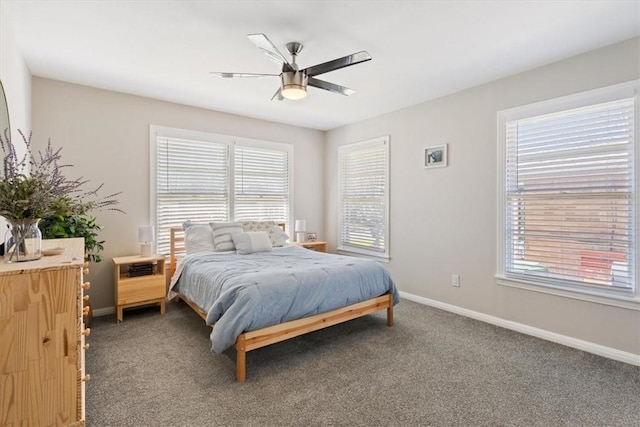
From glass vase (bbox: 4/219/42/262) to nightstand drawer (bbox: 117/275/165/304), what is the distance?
218 centimetres

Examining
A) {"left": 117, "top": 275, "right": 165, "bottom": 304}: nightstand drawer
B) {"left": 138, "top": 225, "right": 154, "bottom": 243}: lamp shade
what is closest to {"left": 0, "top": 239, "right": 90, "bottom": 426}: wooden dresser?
{"left": 117, "top": 275, "right": 165, "bottom": 304}: nightstand drawer

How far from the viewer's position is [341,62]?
2354mm

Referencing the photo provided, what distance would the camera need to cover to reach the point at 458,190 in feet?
12.5

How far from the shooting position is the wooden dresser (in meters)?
1.24

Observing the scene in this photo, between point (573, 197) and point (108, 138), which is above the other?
point (108, 138)

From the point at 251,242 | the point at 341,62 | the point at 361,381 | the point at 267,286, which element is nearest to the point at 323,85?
the point at 341,62

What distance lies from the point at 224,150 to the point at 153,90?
3.91 feet

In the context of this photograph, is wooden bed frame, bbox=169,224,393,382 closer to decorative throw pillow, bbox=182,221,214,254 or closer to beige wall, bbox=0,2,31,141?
decorative throw pillow, bbox=182,221,214,254

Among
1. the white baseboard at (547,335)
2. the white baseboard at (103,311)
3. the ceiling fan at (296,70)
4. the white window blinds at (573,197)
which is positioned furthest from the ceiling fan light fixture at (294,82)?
the white baseboard at (103,311)

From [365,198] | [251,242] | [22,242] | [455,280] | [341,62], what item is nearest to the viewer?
[22,242]

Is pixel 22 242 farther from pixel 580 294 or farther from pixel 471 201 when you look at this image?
pixel 580 294

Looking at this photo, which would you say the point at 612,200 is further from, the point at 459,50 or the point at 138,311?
the point at 138,311

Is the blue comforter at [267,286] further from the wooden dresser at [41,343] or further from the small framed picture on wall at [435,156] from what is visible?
the small framed picture on wall at [435,156]

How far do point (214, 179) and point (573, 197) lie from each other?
419cm
